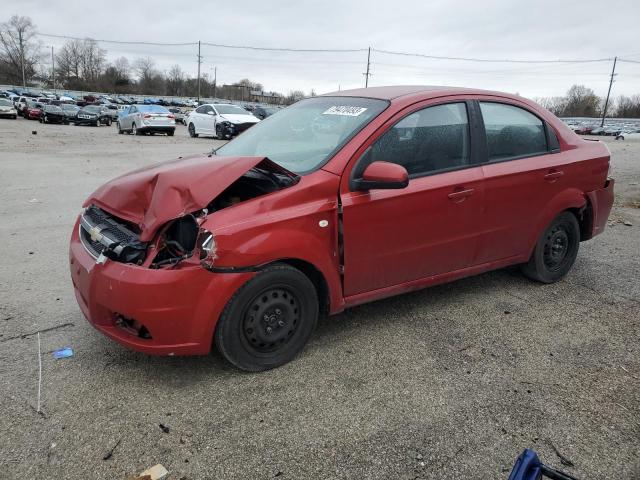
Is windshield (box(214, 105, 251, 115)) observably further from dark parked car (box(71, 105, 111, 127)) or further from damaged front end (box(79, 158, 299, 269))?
damaged front end (box(79, 158, 299, 269))

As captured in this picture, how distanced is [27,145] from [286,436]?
61.6 feet

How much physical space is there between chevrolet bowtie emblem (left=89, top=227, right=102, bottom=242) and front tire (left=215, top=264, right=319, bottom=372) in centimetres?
96

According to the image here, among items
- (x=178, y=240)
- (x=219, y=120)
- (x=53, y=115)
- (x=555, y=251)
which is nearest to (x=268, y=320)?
(x=178, y=240)

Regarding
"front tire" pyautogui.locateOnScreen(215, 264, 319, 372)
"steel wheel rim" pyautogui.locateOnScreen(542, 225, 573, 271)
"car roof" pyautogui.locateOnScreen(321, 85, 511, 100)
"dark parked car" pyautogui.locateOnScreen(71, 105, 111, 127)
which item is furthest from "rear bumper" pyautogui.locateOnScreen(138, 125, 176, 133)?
"front tire" pyautogui.locateOnScreen(215, 264, 319, 372)

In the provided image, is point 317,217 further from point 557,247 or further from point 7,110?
point 7,110

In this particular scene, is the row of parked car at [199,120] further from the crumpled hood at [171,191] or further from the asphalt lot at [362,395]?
the crumpled hood at [171,191]

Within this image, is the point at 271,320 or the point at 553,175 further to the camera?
the point at 553,175

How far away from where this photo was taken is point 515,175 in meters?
4.01

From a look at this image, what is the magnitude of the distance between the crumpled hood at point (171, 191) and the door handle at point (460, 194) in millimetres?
1448

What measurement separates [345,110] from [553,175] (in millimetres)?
1928

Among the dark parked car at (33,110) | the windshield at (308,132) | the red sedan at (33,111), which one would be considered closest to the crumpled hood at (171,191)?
the windshield at (308,132)

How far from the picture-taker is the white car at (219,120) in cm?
2303

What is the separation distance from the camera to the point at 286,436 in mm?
2545

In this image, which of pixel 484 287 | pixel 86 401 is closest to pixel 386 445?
pixel 86 401
